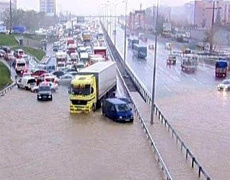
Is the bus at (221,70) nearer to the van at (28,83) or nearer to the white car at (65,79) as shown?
the white car at (65,79)

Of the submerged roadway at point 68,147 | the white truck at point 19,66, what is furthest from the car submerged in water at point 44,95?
the white truck at point 19,66

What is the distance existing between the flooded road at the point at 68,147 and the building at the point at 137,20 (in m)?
68.0

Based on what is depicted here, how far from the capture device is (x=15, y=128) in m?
14.2

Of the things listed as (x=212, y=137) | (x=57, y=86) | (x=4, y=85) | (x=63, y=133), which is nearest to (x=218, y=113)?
(x=212, y=137)

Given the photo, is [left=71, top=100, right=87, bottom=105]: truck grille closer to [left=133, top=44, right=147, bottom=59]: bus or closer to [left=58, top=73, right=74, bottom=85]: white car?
[left=58, top=73, right=74, bottom=85]: white car

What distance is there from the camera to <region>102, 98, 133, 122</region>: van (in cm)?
1500

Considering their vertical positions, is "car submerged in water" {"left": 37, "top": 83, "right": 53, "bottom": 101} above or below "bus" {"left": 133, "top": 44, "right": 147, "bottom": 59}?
below

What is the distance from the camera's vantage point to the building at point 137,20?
84.0m

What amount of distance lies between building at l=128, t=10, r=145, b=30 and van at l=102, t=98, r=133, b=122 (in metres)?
67.8

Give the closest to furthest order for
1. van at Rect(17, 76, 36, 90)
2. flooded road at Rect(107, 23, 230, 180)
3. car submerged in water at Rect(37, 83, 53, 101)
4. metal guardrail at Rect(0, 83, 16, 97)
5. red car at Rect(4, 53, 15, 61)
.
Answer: flooded road at Rect(107, 23, 230, 180)
car submerged in water at Rect(37, 83, 53, 101)
metal guardrail at Rect(0, 83, 16, 97)
van at Rect(17, 76, 36, 90)
red car at Rect(4, 53, 15, 61)

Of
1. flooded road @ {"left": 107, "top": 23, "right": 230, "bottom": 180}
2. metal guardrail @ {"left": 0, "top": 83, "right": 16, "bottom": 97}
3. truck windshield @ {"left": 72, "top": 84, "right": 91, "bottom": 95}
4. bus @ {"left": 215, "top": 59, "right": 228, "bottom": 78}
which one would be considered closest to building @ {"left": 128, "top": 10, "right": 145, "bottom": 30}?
flooded road @ {"left": 107, "top": 23, "right": 230, "bottom": 180}

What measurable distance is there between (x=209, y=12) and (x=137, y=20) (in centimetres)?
3014

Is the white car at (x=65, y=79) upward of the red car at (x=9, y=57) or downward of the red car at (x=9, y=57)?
downward

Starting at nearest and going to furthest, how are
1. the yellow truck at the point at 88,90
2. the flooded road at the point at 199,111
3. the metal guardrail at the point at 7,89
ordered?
the flooded road at the point at 199,111 → the yellow truck at the point at 88,90 → the metal guardrail at the point at 7,89
